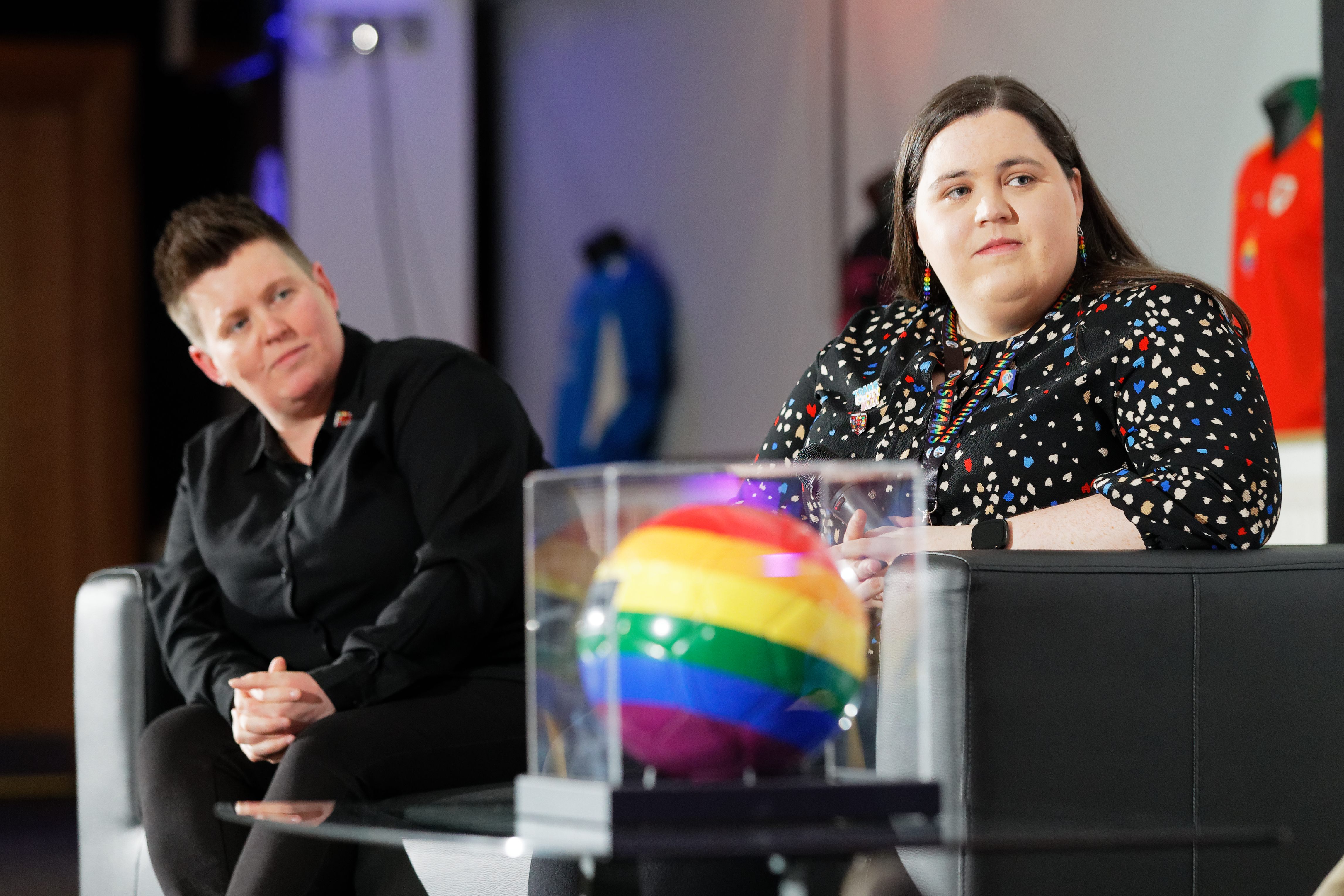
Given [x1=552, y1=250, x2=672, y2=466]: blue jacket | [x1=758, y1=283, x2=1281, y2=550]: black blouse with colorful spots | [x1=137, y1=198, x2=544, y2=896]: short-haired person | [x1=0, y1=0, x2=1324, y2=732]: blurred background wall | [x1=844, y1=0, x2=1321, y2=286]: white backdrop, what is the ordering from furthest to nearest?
1. [x1=552, y1=250, x2=672, y2=466]: blue jacket
2. [x1=0, y1=0, x2=1324, y2=732]: blurred background wall
3. [x1=844, y1=0, x2=1321, y2=286]: white backdrop
4. [x1=137, y1=198, x2=544, y2=896]: short-haired person
5. [x1=758, y1=283, x2=1281, y2=550]: black blouse with colorful spots

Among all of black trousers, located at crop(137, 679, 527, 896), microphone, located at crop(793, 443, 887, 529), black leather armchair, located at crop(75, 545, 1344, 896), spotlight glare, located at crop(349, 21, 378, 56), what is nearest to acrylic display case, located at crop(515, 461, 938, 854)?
microphone, located at crop(793, 443, 887, 529)

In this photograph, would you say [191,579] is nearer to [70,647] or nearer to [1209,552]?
[1209,552]

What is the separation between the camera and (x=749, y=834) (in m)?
0.86

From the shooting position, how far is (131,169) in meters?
5.91

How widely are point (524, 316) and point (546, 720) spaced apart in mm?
5360

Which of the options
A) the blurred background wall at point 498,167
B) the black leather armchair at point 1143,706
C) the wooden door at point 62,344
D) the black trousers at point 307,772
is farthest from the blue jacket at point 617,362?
the black leather armchair at point 1143,706

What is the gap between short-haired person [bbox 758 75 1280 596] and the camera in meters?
1.58

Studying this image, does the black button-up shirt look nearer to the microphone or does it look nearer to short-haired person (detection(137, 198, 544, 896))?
short-haired person (detection(137, 198, 544, 896))

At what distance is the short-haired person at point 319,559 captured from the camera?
1873mm

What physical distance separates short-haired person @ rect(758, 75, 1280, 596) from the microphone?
66 centimetres

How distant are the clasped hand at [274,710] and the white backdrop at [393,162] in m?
3.68

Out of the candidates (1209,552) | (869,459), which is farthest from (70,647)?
(1209,552)

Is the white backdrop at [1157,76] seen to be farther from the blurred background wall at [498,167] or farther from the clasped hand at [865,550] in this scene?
the clasped hand at [865,550]

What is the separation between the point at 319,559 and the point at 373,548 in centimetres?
8
